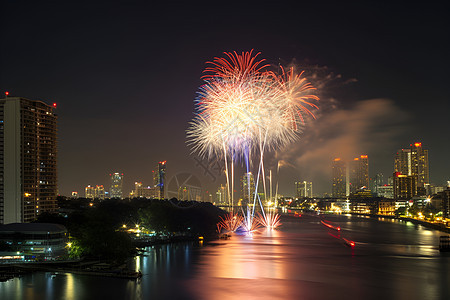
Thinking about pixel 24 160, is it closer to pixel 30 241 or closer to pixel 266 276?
pixel 30 241

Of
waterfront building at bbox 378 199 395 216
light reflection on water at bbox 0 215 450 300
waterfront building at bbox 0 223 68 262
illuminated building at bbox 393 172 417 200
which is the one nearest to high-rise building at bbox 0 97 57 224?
waterfront building at bbox 0 223 68 262

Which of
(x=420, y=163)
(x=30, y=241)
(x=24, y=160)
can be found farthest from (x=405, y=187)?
(x=30, y=241)

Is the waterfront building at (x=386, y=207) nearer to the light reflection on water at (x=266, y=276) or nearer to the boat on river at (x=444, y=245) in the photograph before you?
the light reflection on water at (x=266, y=276)

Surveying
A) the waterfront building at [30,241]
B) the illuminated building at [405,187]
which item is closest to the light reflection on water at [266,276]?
the waterfront building at [30,241]

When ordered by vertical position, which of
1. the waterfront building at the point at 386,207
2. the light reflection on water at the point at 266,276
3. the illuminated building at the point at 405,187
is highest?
the illuminated building at the point at 405,187

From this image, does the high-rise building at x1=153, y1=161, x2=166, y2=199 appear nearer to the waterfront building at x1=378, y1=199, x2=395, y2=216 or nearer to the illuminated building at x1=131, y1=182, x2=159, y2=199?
the illuminated building at x1=131, y1=182, x2=159, y2=199
